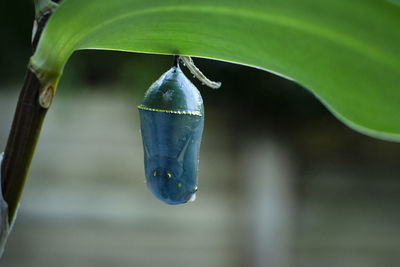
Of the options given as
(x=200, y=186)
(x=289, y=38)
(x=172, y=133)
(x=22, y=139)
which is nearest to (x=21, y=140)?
(x=22, y=139)

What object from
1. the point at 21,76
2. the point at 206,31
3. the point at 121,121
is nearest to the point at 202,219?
the point at 121,121

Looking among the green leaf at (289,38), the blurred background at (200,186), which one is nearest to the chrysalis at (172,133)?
the green leaf at (289,38)

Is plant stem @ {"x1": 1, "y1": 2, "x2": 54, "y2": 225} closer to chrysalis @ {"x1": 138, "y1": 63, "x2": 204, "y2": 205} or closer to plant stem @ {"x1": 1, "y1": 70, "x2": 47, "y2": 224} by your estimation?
plant stem @ {"x1": 1, "y1": 70, "x2": 47, "y2": 224}

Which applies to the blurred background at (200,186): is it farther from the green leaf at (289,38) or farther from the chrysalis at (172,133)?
the green leaf at (289,38)

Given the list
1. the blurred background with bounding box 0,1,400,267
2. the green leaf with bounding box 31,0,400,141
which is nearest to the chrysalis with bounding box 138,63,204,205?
the green leaf with bounding box 31,0,400,141

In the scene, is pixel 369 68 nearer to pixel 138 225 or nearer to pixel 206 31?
pixel 206 31

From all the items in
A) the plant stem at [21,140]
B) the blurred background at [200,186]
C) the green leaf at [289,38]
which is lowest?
the plant stem at [21,140]

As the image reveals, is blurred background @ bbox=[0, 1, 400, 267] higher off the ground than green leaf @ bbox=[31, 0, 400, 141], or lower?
higher
